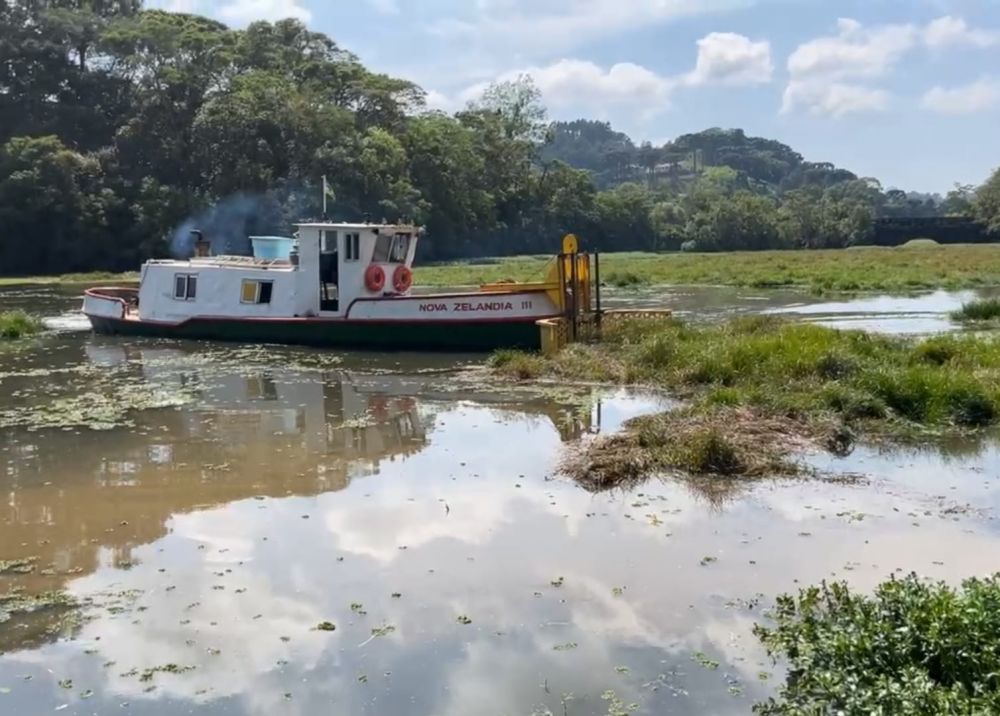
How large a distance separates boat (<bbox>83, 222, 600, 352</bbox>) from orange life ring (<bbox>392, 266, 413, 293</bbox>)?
0.02 m

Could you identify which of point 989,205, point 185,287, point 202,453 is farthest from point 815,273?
point 989,205

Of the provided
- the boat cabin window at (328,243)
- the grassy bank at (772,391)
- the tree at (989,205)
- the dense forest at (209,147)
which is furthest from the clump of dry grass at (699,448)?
the tree at (989,205)

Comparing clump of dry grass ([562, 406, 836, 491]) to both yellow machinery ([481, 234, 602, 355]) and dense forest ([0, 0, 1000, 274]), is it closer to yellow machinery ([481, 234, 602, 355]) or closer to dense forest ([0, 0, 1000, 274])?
yellow machinery ([481, 234, 602, 355])

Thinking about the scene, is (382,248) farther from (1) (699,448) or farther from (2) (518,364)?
(1) (699,448)

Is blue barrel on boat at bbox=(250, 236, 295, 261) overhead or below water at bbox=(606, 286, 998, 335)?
overhead

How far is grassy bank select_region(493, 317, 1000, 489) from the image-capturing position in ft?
29.2

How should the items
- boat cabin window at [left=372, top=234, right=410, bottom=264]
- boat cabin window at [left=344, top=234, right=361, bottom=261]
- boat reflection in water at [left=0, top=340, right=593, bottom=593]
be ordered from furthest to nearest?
boat cabin window at [left=372, top=234, right=410, bottom=264] < boat cabin window at [left=344, top=234, right=361, bottom=261] < boat reflection in water at [left=0, top=340, right=593, bottom=593]

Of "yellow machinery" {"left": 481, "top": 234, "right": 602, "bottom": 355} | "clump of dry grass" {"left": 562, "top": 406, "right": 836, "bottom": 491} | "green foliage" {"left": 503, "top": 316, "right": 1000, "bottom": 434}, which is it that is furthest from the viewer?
"yellow machinery" {"left": 481, "top": 234, "right": 602, "bottom": 355}

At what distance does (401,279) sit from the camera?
64.0 feet

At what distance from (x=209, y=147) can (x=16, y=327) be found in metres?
31.4

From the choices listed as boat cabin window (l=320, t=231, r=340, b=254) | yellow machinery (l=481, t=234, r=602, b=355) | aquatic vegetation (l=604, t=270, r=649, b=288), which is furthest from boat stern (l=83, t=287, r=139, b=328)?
aquatic vegetation (l=604, t=270, r=649, b=288)

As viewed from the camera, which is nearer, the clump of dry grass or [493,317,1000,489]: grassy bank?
the clump of dry grass

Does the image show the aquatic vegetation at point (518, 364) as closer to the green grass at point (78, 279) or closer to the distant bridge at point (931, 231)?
the green grass at point (78, 279)

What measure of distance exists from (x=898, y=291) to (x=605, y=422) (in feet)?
67.2
